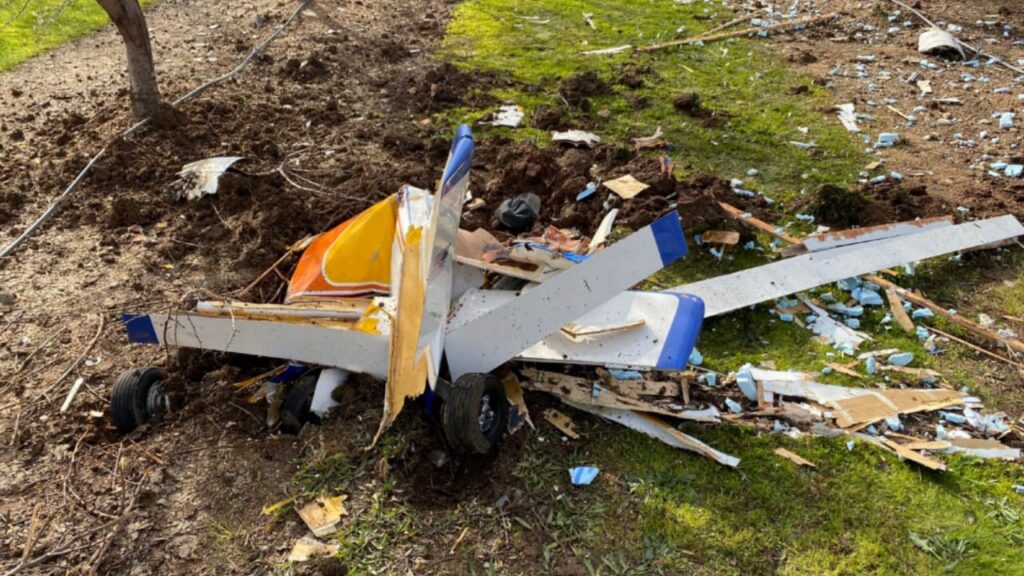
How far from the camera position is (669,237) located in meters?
3.54

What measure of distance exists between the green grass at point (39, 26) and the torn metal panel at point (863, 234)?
33.9 ft

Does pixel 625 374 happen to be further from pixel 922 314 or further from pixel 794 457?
pixel 922 314

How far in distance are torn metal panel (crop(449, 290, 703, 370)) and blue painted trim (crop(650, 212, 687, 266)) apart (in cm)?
70

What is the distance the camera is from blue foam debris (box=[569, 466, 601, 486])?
3908 millimetres

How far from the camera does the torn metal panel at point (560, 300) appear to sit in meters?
3.59

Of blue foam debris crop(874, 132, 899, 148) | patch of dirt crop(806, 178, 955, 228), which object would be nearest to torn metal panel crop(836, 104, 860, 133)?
blue foam debris crop(874, 132, 899, 148)

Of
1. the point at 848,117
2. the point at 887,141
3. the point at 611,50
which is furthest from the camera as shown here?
the point at 611,50

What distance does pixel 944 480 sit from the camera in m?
4.02

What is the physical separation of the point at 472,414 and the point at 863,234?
3.83m

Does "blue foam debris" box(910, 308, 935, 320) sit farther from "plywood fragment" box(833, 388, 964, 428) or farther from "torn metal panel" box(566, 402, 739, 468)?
"torn metal panel" box(566, 402, 739, 468)

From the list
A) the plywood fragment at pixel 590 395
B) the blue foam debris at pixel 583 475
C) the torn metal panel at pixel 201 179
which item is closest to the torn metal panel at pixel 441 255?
the plywood fragment at pixel 590 395

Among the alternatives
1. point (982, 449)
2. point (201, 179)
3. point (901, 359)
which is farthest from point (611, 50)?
point (982, 449)

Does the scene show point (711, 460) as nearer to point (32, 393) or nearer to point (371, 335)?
point (371, 335)

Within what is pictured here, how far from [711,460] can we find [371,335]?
2165mm
